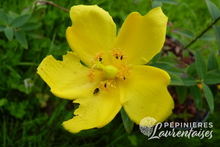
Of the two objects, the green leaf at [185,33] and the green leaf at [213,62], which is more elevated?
the green leaf at [185,33]

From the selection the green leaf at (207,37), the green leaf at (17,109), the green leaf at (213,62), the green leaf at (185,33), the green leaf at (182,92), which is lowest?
the green leaf at (17,109)

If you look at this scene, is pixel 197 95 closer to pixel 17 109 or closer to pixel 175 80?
pixel 175 80

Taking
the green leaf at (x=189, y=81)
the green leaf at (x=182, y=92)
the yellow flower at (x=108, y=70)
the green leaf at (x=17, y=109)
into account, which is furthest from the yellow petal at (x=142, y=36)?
the green leaf at (x=17, y=109)

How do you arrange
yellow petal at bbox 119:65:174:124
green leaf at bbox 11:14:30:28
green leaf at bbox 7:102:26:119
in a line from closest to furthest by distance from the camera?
yellow petal at bbox 119:65:174:124, green leaf at bbox 11:14:30:28, green leaf at bbox 7:102:26:119

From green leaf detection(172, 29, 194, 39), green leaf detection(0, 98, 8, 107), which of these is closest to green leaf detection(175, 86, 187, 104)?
green leaf detection(172, 29, 194, 39)

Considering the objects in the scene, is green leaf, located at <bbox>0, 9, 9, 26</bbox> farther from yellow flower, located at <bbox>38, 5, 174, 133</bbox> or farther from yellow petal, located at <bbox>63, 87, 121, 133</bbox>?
yellow petal, located at <bbox>63, 87, 121, 133</bbox>

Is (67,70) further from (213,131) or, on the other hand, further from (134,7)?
(134,7)

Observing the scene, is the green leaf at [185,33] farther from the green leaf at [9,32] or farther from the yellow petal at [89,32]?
the green leaf at [9,32]
